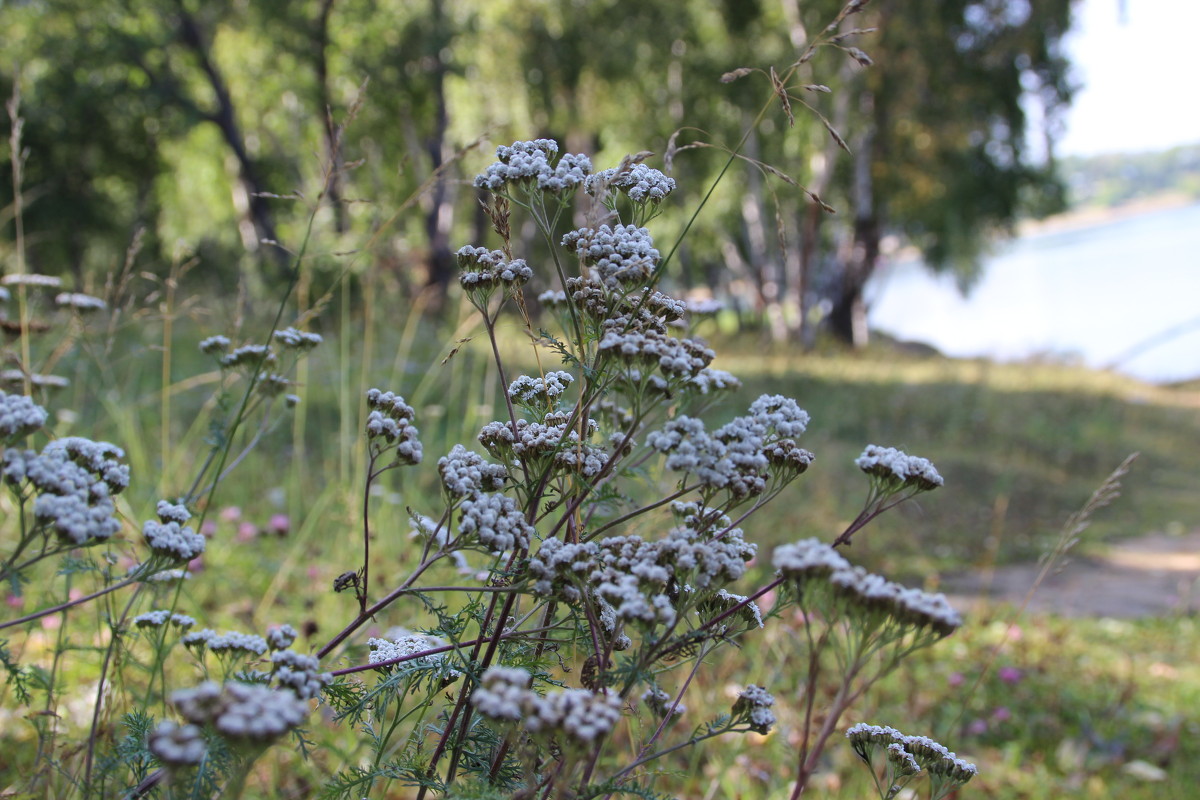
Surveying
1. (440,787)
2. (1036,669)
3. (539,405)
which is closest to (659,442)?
(539,405)

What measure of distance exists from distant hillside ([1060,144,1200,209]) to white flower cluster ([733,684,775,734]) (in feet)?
335

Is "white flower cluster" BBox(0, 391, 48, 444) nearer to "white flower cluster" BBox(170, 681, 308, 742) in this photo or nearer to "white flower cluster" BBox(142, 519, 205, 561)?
"white flower cluster" BBox(142, 519, 205, 561)

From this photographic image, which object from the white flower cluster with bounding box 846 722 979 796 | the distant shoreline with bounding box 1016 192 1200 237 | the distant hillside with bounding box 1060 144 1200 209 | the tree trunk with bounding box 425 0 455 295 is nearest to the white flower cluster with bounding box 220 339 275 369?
the white flower cluster with bounding box 846 722 979 796

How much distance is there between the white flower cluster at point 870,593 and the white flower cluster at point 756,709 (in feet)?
1.08

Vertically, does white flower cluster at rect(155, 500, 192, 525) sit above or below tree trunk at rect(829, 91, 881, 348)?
above

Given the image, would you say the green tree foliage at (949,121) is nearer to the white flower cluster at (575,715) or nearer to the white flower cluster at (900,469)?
the white flower cluster at (900,469)

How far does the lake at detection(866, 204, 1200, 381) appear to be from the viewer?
21078mm

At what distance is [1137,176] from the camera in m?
95.8

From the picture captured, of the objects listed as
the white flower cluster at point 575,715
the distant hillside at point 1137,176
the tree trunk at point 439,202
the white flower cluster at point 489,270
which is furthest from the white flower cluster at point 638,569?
the distant hillside at point 1137,176

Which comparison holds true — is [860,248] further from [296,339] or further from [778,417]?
[778,417]

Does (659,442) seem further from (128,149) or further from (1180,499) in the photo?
(128,149)

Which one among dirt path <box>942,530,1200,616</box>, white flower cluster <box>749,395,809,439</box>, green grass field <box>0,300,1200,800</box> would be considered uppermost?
white flower cluster <box>749,395,809,439</box>

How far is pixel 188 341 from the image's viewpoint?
34.8ft

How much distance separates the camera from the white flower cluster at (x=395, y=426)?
54.7 inches
